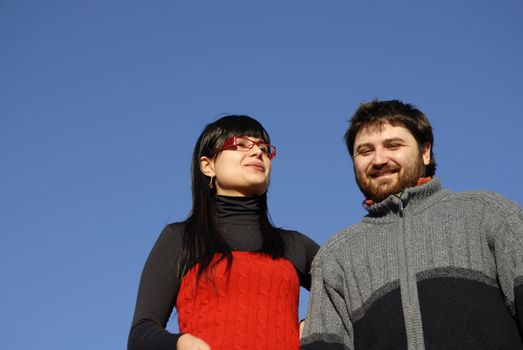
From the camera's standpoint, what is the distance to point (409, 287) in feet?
14.3

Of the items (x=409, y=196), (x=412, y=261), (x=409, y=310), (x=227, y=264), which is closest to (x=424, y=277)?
(x=412, y=261)

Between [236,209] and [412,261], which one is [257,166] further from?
[412,261]

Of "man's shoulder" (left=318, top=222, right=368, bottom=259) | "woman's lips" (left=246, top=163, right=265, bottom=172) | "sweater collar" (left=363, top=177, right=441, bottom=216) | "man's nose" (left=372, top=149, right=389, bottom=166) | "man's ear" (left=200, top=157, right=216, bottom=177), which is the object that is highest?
"man's ear" (left=200, top=157, right=216, bottom=177)

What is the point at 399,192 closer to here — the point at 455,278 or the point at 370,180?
the point at 370,180

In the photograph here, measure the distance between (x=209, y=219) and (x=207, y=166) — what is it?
57cm

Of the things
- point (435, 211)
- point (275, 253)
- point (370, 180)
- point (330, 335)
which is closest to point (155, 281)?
point (275, 253)

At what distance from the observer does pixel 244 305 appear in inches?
188

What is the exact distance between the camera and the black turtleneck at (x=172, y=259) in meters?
4.60

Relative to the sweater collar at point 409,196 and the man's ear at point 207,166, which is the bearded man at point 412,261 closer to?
the sweater collar at point 409,196

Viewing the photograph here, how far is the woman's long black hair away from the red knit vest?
0.08 m

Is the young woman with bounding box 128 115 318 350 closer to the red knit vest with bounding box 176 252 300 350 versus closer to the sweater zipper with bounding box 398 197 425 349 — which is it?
the red knit vest with bounding box 176 252 300 350

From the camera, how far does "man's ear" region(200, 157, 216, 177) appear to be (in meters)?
5.78

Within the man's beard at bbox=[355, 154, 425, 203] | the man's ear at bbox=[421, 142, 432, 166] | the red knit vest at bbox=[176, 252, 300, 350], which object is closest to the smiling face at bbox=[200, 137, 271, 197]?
the red knit vest at bbox=[176, 252, 300, 350]

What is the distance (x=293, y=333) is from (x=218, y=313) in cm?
55
